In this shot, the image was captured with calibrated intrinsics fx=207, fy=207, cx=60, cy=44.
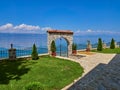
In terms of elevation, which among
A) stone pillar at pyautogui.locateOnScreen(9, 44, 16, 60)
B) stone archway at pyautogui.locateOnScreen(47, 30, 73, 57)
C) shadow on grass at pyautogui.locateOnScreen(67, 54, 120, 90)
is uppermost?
stone archway at pyautogui.locateOnScreen(47, 30, 73, 57)

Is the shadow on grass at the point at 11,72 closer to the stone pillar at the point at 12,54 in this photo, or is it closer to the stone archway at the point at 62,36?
the stone pillar at the point at 12,54

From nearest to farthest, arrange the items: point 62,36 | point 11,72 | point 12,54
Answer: point 11,72, point 12,54, point 62,36

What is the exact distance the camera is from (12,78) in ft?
45.0

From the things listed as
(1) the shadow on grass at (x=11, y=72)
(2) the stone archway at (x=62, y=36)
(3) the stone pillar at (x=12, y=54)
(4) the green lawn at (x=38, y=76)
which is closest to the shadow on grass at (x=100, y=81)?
(4) the green lawn at (x=38, y=76)

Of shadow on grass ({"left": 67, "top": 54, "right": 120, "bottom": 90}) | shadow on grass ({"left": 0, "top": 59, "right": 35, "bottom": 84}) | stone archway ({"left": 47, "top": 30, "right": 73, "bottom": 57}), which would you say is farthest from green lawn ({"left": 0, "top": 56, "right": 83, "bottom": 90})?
stone archway ({"left": 47, "top": 30, "right": 73, "bottom": 57})

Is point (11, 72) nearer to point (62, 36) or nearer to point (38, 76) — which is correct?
point (38, 76)

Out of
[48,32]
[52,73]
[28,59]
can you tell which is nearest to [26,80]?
[52,73]

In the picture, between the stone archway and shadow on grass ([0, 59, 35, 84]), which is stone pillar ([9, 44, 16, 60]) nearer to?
shadow on grass ([0, 59, 35, 84])

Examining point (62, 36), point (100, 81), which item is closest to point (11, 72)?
point (100, 81)

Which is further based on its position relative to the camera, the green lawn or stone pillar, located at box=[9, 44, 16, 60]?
stone pillar, located at box=[9, 44, 16, 60]

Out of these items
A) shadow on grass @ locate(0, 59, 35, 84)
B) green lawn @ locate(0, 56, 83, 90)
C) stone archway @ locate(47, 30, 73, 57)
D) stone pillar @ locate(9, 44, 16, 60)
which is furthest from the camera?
stone archway @ locate(47, 30, 73, 57)

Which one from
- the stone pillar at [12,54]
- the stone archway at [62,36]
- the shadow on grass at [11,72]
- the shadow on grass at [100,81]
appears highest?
the stone archway at [62,36]

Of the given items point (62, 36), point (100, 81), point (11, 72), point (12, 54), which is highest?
point (62, 36)

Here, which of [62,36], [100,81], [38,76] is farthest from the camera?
[62,36]
